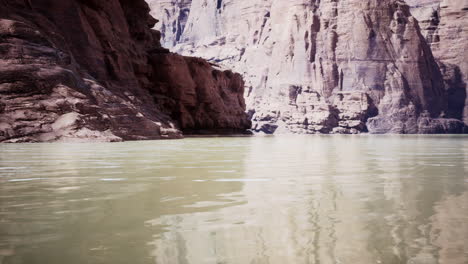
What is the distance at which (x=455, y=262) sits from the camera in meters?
2.21

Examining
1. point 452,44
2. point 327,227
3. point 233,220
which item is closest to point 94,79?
point 233,220

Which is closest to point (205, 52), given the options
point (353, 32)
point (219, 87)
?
point (353, 32)

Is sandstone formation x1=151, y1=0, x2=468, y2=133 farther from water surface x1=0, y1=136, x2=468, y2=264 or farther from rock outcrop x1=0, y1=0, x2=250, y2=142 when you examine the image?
water surface x1=0, y1=136, x2=468, y2=264

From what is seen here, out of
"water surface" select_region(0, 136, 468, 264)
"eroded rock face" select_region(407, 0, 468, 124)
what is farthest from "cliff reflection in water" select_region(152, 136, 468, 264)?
"eroded rock face" select_region(407, 0, 468, 124)

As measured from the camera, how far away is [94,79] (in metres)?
23.5

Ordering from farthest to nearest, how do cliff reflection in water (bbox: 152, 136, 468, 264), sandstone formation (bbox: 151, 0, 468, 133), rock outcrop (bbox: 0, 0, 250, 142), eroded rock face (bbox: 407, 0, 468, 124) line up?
eroded rock face (bbox: 407, 0, 468, 124)
sandstone formation (bbox: 151, 0, 468, 133)
rock outcrop (bbox: 0, 0, 250, 142)
cliff reflection in water (bbox: 152, 136, 468, 264)

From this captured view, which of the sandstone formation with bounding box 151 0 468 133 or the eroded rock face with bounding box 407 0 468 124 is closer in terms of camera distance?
the sandstone formation with bounding box 151 0 468 133

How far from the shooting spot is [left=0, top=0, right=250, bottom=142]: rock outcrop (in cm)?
1812

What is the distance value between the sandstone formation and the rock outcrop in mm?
35977

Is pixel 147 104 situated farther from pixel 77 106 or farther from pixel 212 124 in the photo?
pixel 212 124

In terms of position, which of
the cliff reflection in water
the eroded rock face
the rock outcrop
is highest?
the eroded rock face

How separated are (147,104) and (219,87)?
664 inches

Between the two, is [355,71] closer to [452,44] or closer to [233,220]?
[452,44]

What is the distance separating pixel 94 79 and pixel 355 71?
6149cm
